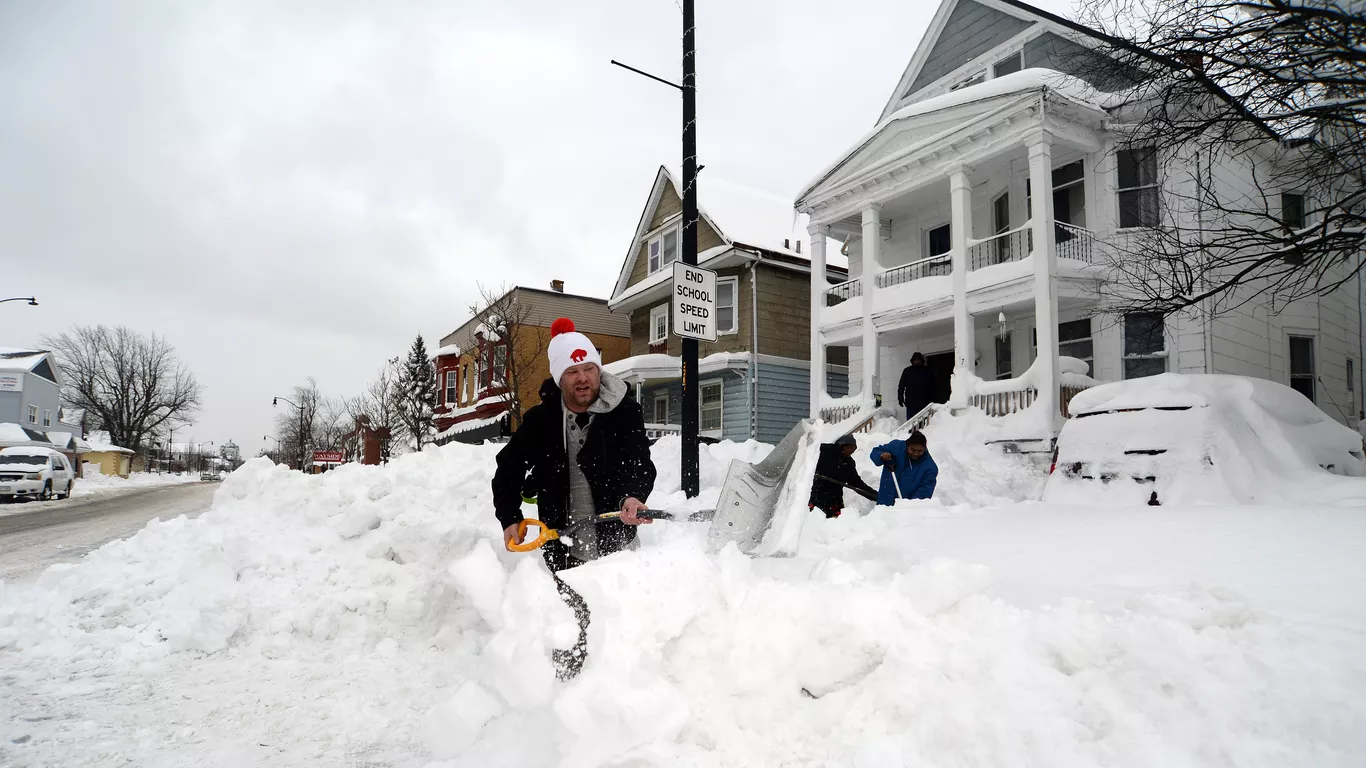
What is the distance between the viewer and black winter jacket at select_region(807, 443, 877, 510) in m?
7.00

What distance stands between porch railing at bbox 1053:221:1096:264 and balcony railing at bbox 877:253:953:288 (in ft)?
8.09

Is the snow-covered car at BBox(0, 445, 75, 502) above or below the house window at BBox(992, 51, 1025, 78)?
below

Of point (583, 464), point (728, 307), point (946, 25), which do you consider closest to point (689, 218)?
point (583, 464)

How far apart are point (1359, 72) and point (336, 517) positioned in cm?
1027

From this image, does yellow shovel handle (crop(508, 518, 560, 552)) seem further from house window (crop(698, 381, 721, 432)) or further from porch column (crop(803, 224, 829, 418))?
house window (crop(698, 381, 721, 432))

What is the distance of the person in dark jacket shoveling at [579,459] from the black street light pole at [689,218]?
3241 millimetres

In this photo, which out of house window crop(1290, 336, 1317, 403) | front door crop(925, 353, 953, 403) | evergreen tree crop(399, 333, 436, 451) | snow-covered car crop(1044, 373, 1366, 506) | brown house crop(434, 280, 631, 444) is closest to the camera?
snow-covered car crop(1044, 373, 1366, 506)

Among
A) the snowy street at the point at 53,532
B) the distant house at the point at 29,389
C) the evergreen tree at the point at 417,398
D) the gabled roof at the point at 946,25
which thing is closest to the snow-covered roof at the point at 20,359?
the distant house at the point at 29,389

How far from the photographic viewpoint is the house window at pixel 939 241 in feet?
54.7

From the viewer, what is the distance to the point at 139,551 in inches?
231

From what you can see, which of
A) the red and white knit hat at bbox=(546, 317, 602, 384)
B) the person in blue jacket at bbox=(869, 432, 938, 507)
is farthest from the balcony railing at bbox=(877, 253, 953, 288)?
the red and white knit hat at bbox=(546, 317, 602, 384)

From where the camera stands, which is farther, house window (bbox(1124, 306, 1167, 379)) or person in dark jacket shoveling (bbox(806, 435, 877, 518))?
house window (bbox(1124, 306, 1167, 379))

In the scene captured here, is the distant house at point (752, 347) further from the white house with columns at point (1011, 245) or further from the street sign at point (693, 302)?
the street sign at point (693, 302)

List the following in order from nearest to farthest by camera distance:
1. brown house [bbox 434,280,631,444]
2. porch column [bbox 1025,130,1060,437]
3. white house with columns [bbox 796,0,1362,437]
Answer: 1. porch column [bbox 1025,130,1060,437]
2. white house with columns [bbox 796,0,1362,437]
3. brown house [bbox 434,280,631,444]
